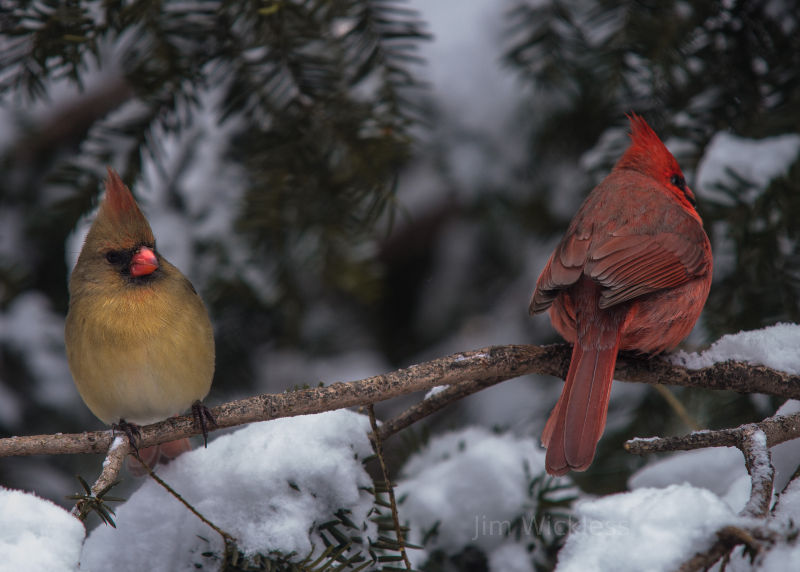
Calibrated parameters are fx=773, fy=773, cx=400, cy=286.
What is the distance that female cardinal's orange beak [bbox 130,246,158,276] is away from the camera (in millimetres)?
2447

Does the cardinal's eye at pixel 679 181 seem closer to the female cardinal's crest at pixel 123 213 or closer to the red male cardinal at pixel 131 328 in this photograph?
the red male cardinal at pixel 131 328

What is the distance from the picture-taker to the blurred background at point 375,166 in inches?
91.9

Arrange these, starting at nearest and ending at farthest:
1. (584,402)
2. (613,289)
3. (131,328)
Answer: (584,402) < (613,289) < (131,328)

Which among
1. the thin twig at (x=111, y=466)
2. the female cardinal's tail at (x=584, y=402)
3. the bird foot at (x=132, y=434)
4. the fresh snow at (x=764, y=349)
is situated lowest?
the female cardinal's tail at (x=584, y=402)

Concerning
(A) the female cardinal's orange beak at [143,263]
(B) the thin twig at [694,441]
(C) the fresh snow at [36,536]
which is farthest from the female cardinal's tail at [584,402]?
(A) the female cardinal's orange beak at [143,263]

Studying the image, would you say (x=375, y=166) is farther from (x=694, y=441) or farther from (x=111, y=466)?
(x=694, y=441)

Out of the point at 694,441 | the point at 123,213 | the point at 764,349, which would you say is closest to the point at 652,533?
the point at 694,441

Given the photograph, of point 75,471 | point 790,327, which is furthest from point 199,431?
point 75,471

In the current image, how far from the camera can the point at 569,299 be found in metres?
2.23

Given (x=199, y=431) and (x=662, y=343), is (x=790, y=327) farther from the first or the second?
(x=199, y=431)

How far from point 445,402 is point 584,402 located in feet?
1.20

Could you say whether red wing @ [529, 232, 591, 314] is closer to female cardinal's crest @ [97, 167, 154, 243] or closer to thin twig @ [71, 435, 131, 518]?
thin twig @ [71, 435, 131, 518]

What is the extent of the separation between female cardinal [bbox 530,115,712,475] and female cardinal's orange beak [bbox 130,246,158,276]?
1197 mm

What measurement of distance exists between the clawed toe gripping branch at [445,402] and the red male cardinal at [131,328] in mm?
521
